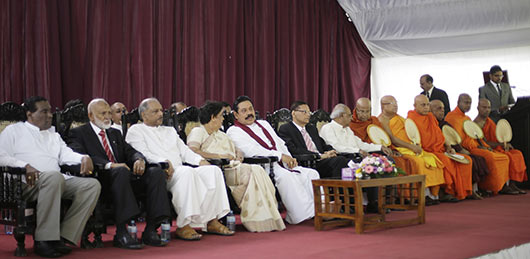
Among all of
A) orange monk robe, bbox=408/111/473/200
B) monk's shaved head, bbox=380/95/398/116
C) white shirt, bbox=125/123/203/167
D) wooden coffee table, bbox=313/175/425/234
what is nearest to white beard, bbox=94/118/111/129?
white shirt, bbox=125/123/203/167

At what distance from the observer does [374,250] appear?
3938 mm

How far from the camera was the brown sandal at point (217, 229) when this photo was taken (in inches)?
183

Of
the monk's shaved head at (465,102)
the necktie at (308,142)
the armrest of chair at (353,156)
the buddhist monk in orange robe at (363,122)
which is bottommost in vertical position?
the armrest of chair at (353,156)

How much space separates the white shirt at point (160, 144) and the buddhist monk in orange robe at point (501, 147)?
14.2 feet

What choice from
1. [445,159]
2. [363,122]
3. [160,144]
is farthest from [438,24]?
[160,144]

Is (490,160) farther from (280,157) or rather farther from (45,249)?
(45,249)

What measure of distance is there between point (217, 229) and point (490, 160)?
400cm

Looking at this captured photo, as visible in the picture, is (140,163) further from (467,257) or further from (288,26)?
(288,26)

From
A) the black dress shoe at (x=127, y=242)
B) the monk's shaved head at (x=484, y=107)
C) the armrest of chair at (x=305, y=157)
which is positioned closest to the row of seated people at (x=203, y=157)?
the black dress shoe at (x=127, y=242)

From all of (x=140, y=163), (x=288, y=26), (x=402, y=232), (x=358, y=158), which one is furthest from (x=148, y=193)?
(x=288, y=26)

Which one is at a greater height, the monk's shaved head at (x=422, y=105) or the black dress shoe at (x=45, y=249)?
the monk's shaved head at (x=422, y=105)

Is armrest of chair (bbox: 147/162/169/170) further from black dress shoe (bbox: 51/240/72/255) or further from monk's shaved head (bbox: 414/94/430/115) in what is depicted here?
monk's shaved head (bbox: 414/94/430/115)

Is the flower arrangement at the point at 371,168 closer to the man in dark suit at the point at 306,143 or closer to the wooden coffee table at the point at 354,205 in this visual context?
the wooden coffee table at the point at 354,205

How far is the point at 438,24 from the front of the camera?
360 inches
